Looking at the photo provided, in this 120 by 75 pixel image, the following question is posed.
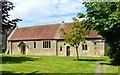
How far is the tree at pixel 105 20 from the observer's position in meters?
24.0

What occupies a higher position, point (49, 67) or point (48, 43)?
point (48, 43)

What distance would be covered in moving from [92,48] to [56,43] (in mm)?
8434

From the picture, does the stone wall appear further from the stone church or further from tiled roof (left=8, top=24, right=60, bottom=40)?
tiled roof (left=8, top=24, right=60, bottom=40)

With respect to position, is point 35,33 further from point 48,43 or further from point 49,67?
point 49,67

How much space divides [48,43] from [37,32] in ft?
16.5

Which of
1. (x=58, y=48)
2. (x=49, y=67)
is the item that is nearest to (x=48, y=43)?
(x=58, y=48)

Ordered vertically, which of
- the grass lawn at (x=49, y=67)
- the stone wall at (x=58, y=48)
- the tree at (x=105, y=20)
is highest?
the tree at (x=105, y=20)

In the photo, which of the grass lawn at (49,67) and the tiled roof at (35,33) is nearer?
the grass lawn at (49,67)

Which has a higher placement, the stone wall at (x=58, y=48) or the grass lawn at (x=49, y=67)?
the stone wall at (x=58, y=48)

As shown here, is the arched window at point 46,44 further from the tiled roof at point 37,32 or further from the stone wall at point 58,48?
the tiled roof at point 37,32

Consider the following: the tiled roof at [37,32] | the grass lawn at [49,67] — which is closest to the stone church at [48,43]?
the tiled roof at [37,32]

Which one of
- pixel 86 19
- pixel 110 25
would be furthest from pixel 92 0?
pixel 110 25

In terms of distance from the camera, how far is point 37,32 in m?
61.7

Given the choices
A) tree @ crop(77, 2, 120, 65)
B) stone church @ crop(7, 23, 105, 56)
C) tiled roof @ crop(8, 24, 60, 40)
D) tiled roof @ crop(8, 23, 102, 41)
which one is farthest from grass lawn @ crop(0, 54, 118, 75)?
tiled roof @ crop(8, 24, 60, 40)
